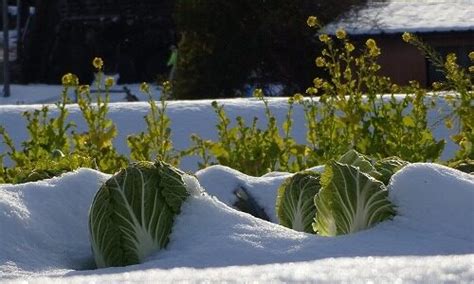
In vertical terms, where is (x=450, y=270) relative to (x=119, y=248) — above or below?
above

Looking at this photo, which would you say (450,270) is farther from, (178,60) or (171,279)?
(178,60)

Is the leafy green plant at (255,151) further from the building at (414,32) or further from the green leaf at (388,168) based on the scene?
the building at (414,32)

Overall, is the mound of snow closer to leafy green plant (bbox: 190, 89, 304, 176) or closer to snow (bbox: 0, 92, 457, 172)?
leafy green plant (bbox: 190, 89, 304, 176)

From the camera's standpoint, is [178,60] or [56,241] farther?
[178,60]

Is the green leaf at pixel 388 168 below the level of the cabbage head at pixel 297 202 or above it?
above

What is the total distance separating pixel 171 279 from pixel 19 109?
6.29 meters

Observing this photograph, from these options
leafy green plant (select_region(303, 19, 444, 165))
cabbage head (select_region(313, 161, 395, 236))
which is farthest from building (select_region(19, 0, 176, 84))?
cabbage head (select_region(313, 161, 395, 236))

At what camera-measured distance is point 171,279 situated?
1.42 metres

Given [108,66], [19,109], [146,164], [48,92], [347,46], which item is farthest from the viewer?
[108,66]

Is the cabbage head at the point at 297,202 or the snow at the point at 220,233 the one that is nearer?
the snow at the point at 220,233

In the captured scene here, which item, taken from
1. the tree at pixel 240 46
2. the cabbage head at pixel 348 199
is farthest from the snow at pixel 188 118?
the tree at pixel 240 46

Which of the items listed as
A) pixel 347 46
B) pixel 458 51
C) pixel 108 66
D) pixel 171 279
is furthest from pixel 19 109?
pixel 108 66

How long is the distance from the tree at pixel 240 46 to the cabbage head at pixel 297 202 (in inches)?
787

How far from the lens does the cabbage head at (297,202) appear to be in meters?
3.55
